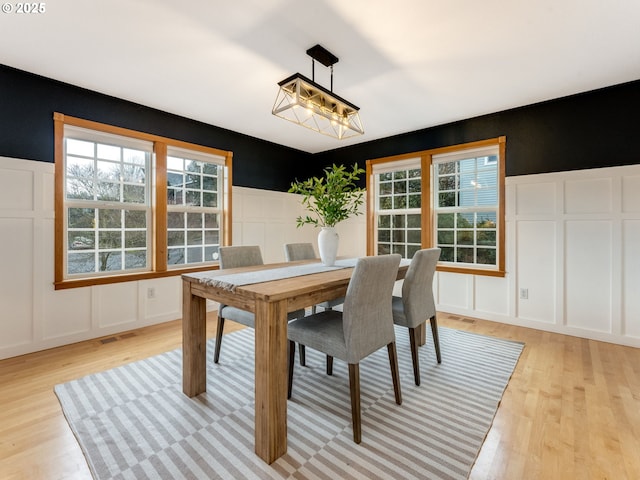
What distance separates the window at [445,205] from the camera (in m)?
3.58

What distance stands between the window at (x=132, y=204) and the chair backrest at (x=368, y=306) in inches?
105

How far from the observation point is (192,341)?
6.32 feet

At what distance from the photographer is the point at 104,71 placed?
8.38ft

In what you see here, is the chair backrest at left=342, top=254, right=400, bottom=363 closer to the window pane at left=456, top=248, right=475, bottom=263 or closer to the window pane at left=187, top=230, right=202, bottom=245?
the window pane at left=456, top=248, right=475, bottom=263

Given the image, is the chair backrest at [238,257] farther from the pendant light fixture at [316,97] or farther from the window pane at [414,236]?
the window pane at [414,236]

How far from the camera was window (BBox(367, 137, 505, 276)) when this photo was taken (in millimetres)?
3584

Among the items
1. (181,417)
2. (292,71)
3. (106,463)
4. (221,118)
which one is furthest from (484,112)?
(106,463)

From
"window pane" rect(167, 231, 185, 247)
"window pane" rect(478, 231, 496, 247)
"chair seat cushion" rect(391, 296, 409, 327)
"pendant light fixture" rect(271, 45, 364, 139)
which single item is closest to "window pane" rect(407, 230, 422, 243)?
"window pane" rect(478, 231, 496, 247)

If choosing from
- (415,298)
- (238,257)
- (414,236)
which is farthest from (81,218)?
(414,236)

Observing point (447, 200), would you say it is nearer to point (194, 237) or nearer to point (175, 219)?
point (194, 237)

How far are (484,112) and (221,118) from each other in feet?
10.1

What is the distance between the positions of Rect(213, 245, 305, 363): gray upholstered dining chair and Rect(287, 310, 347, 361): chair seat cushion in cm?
34

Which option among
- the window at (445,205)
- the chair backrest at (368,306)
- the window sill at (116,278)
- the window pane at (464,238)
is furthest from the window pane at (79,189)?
the window pane at (464,238)

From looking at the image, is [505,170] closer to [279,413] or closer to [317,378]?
[317,378]
